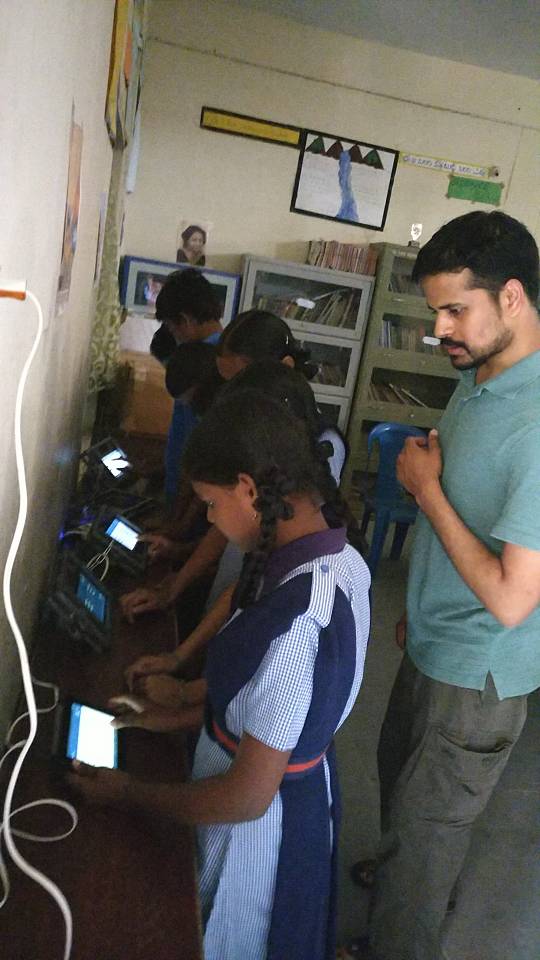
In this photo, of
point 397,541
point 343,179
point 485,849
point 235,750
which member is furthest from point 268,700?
point 343,179

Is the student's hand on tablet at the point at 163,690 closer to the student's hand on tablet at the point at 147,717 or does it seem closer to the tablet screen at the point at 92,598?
the student's hand on tablet at the point at 147,717

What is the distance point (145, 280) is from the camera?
173 inches

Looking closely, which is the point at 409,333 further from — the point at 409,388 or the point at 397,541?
the point at 397,541

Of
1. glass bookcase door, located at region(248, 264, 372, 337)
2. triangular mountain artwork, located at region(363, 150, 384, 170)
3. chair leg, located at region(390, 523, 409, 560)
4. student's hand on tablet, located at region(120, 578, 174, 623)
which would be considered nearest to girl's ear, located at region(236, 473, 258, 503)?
student's hand on tablet, located at region(120, 578, 174, 623)

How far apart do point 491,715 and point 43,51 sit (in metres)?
1.23

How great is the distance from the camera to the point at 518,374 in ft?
3.93

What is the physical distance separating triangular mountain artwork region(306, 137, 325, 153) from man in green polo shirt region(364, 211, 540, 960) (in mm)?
3609

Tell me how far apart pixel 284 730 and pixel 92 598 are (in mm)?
666

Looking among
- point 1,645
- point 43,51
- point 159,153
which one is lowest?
point 1,645

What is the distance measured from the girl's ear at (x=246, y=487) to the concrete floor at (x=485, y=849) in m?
1.27

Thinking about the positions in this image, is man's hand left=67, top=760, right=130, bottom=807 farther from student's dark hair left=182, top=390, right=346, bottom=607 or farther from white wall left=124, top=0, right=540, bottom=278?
white wall left=124, top=0, right=540, bottom=278

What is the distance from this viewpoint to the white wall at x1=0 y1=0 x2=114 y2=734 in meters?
0.65

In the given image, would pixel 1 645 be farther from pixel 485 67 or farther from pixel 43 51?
pixel 485 67

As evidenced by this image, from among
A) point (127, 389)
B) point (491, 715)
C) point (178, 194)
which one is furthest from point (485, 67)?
point (491, 715)
